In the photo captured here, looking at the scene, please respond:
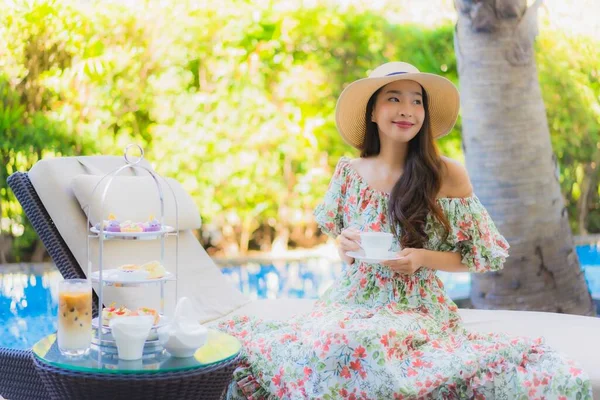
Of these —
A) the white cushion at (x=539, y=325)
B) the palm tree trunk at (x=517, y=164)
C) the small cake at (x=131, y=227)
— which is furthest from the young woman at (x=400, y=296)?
the palm tree trunk at (x=517, y=164)

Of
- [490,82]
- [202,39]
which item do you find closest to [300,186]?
[202,39]

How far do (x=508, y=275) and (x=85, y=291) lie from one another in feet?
8.01

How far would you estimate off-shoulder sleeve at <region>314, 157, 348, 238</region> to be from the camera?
285cm

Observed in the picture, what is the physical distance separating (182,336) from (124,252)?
0.98 m

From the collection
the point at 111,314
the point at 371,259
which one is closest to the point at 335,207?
the point at 371,259

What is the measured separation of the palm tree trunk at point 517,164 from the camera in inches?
158

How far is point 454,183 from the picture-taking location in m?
2.71

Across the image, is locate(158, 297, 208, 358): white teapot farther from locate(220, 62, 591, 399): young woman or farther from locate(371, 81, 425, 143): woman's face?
locate(371, 81, 425, 143): woman's face

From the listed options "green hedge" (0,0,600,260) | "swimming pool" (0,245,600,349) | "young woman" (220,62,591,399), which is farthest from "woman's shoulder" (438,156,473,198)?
"green hedge" (0,0,600,260)

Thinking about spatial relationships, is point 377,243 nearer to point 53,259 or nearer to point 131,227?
point 131,227

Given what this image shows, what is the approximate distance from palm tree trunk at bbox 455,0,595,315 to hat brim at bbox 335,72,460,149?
1140mm

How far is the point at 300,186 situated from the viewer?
770cm

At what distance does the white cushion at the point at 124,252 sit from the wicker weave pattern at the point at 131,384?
75 cm

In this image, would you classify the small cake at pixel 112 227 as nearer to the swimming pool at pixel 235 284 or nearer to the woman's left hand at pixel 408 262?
the woman's left hand at pixel 408 262
